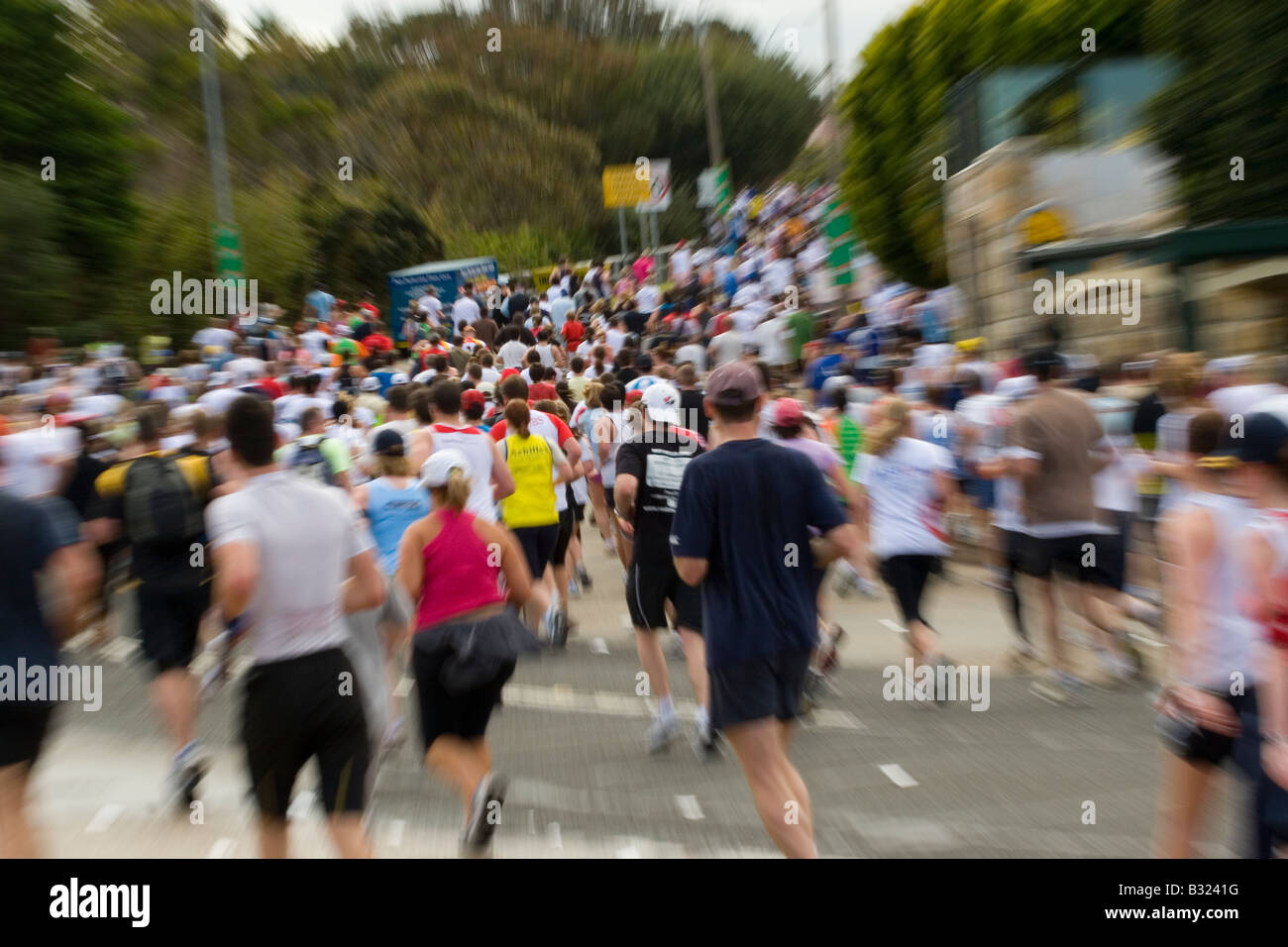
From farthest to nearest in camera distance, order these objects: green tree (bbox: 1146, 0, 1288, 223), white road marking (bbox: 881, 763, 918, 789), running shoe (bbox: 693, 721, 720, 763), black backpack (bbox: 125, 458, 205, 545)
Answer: green tree (bbox: 1146, 0, 1288, 223) < running shoe (bbox: 693, 721, 720, 763) < black backpack (bbox: 125, 458, 205, 545) < white road marking (bbox: 881, 763, 918, 789)

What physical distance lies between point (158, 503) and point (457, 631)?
2253mm

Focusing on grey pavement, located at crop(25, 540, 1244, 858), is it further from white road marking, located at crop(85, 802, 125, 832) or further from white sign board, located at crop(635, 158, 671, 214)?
white sign board, located at crop(635, 158, 671, 214)

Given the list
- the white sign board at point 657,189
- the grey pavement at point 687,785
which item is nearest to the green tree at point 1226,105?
the grey pavement at point 687,785

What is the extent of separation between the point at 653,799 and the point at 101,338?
24.3 metres

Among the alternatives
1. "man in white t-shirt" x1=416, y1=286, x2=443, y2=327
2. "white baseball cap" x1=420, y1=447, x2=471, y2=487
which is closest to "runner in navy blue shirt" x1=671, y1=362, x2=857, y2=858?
"white baseball cap" x1=420, y1=447, x2=471, y2=487

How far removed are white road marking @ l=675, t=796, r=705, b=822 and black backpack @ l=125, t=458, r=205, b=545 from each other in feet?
9.19

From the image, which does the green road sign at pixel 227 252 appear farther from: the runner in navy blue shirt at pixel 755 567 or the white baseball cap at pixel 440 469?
the runner in navy blue shirt at pixel 755 567

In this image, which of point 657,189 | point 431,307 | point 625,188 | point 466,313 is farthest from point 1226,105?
point 625,188

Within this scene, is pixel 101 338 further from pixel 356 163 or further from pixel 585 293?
Result: pixel 356 163

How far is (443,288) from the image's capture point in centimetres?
3158

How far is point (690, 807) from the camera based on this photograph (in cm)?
655

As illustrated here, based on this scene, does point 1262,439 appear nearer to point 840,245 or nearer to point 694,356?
point 694,356

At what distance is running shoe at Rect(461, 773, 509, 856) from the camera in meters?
5.68
